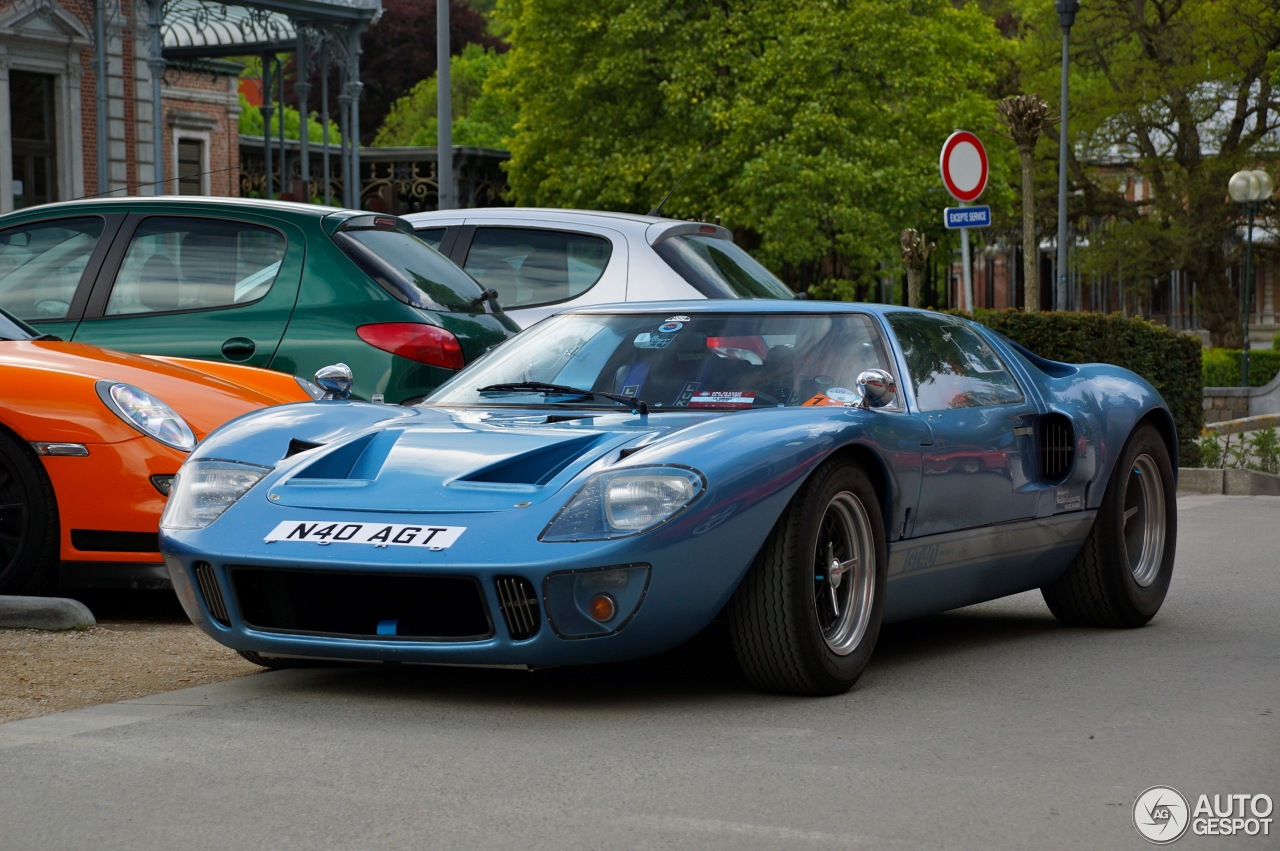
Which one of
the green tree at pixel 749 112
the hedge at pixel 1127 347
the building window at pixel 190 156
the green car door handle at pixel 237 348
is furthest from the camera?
the building window at pixel 190 156

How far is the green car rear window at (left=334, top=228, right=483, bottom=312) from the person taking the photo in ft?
27.1

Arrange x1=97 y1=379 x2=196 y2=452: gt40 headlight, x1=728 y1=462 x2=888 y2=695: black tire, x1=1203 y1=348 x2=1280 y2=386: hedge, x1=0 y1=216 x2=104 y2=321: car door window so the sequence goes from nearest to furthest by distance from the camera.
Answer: x1=728 y1=462 x2=888 y2=695: black tire < x1=97 y1=379 x2=196 y2=452: gt40 headlight < x1=0 y1=216 x2=104 y2=321: car door window < x1=1203 y1=348 x2=1280 y2=386: hedge

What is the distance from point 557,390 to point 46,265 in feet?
12.4

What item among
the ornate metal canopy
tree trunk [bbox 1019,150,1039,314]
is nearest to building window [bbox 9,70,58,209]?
the ornate metal canopy

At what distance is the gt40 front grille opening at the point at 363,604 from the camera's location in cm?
483

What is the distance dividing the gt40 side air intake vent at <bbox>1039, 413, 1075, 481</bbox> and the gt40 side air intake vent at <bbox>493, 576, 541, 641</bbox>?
2.55 m

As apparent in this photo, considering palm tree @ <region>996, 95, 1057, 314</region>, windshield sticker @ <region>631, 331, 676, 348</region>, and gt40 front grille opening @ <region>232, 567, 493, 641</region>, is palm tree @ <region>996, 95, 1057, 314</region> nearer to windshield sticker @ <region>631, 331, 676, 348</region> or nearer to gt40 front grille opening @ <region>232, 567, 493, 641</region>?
windshield sticker @ <region>631, 331, 676, 348</region>

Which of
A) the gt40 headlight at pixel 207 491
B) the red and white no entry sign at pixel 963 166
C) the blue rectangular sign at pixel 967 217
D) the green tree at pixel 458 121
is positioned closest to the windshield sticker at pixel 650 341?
the gt40 headlight at pixel 207 491

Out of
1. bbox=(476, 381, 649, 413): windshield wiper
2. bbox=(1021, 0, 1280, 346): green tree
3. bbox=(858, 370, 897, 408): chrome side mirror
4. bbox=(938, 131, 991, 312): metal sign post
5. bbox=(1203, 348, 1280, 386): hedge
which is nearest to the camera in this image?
bbox=(858, 370, 897, 408): chrome side mirror

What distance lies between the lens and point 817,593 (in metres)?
5.24

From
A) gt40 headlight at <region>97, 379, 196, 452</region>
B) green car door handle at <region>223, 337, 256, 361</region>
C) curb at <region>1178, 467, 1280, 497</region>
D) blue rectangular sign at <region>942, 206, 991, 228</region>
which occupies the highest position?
blue rectangular sign at <region>942, 206, 991, 228</region>

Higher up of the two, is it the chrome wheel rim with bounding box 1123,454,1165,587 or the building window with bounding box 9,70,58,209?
the building window with bounding box 9,70,58,209

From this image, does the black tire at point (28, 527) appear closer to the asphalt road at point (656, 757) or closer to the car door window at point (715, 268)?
the asphalt road at point (656, 757)

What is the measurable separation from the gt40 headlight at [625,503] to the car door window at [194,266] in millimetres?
3859
